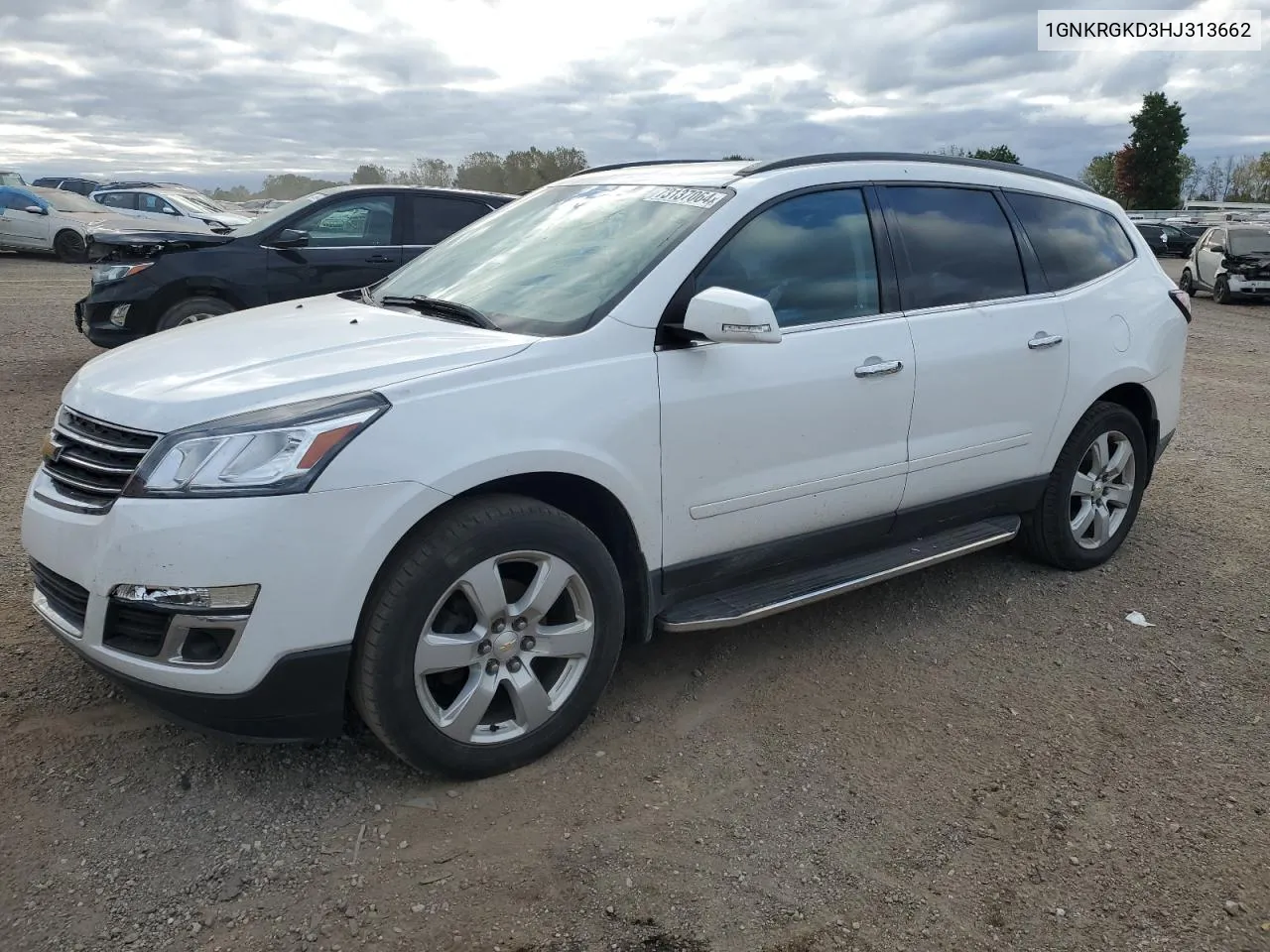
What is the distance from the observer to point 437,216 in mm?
9320

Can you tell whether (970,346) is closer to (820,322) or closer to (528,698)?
(820,322)

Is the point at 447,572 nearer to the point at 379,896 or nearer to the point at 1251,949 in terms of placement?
the point at 379,896

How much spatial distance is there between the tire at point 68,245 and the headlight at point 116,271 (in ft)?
48.9

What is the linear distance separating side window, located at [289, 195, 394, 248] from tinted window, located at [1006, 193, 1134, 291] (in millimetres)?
5921

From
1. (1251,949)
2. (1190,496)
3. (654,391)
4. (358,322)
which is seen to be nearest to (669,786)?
(654,391)

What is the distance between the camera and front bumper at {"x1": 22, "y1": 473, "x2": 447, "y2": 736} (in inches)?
105

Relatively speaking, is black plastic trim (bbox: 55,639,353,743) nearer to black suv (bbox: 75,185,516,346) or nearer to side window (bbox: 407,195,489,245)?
black suv (bbox: 75,185,516,346)

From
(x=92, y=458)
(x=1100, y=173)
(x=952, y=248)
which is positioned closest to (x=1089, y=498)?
(x=952, y=248)

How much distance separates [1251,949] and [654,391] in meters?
2.15

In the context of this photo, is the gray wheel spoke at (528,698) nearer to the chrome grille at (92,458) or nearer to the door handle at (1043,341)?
the chrome grille at (92,458)

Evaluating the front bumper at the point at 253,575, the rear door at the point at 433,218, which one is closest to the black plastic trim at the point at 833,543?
the front bumper at the point at 253,575

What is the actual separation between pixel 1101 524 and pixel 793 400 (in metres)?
2.25

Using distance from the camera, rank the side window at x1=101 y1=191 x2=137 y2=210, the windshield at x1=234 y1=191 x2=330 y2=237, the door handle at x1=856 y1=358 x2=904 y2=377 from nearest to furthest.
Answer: the door handle at x1=856 y1=358 x2=904 y2=377 → the windshield at x1=234 y1=191 x2=330 y2=237 → the side window at x1=101 y1=191 x2=137 y2=210

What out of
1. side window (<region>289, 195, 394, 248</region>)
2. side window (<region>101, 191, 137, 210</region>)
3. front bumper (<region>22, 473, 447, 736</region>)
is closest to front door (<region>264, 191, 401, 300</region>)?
side window (<region>289, 195, 394, 248</region>)
